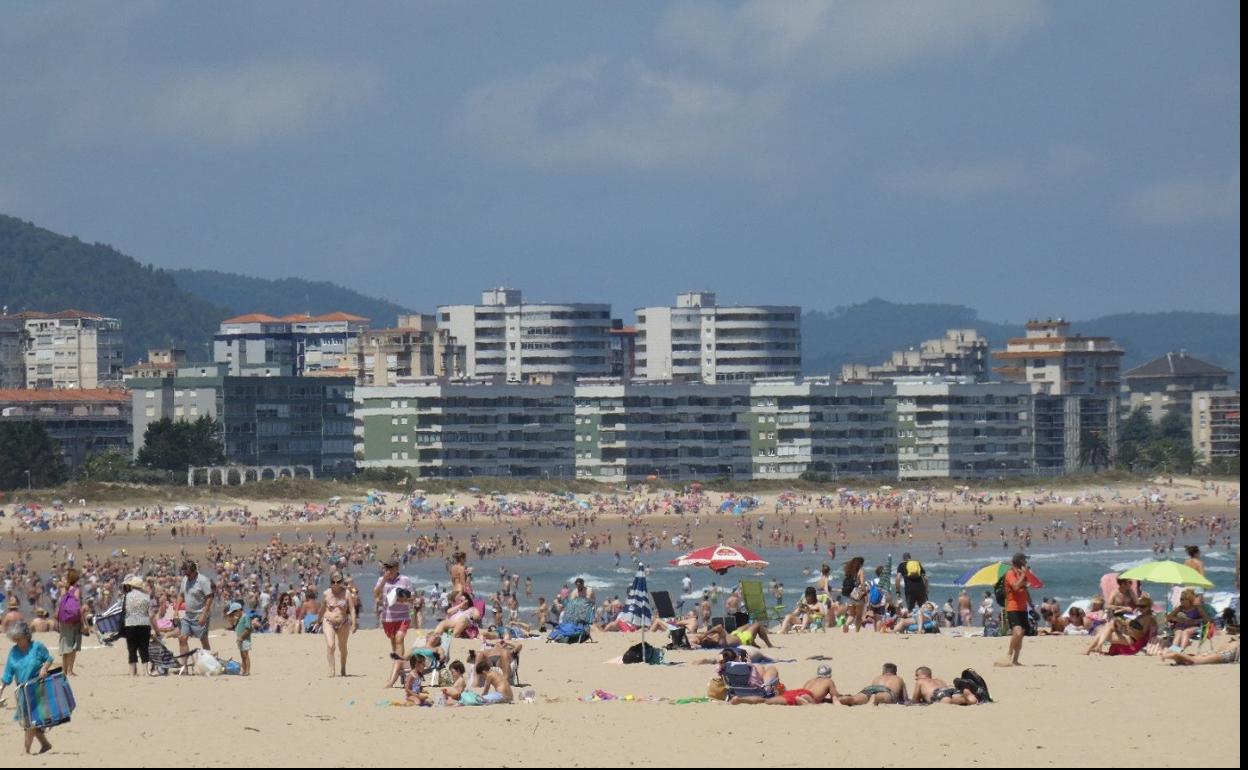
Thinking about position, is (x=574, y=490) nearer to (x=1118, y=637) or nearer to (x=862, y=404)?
(x=862, y=404)

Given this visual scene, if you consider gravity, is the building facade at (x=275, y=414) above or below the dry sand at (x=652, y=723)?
above

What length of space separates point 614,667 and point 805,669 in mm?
2152

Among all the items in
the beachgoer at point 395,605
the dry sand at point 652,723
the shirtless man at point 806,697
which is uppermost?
the beachgoer at point 395,605

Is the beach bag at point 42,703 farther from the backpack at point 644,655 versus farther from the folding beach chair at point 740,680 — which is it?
the backpack at point 644,655

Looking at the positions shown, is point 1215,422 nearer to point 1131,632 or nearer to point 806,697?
point 1131,632

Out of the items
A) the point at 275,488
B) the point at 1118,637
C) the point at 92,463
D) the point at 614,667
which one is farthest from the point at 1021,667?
the point at 92,463

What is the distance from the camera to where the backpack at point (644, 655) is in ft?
73.5

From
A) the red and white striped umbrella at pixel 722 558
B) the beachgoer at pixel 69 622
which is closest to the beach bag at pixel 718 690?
the beachgoer at pixel 69 622

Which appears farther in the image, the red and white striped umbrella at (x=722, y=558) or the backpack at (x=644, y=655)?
the red and white striped umbrella at (x=722, y=558)

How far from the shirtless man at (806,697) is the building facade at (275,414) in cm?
9458

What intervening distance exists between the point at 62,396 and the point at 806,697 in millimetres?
126777

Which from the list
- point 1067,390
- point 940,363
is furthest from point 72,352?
point 1067,390

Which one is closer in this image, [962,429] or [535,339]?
[962,429]

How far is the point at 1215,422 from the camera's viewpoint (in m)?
183
